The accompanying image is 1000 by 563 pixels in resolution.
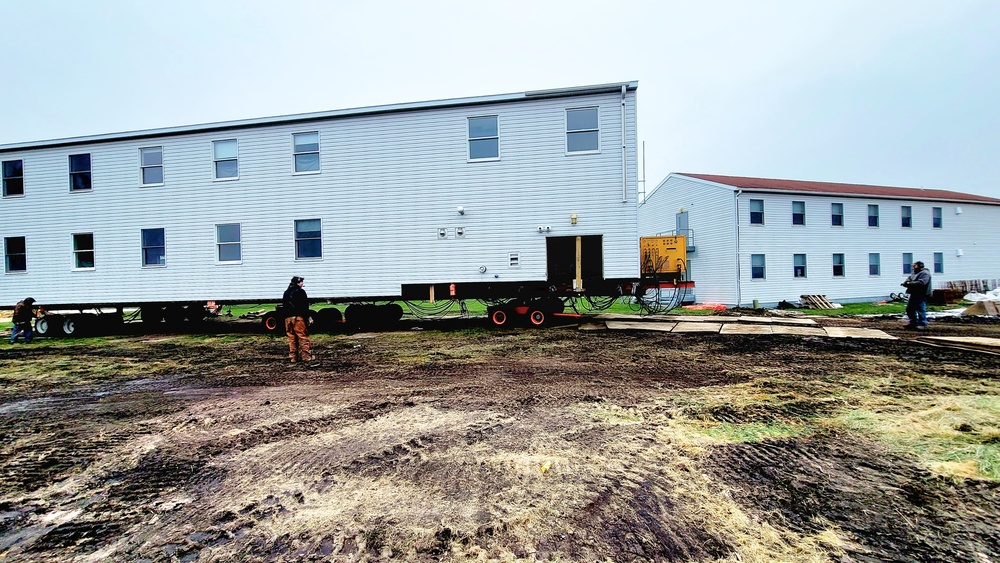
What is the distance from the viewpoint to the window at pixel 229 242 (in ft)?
43.5

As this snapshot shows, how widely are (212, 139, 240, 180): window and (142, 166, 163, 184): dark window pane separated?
1.88m

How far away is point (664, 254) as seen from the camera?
13.5 metres

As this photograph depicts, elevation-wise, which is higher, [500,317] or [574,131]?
[574,131]

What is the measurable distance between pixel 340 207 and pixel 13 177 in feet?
36.8

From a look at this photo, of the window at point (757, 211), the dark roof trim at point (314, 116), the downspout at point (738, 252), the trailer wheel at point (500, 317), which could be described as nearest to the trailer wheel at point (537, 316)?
the trailer wheel at point (500, 317)

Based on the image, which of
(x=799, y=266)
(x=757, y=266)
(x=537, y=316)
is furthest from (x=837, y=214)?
(x=537, y=316)

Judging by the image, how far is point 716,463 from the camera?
3660 millimetres

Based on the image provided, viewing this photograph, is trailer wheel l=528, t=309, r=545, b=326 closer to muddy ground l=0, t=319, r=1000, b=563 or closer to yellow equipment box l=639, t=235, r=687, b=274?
yellow equipment box l=639, t=235, r=687, b=274

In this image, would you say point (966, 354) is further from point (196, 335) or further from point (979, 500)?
point (196, 335)

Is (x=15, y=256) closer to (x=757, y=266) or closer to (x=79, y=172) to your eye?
(x=79, y=172)

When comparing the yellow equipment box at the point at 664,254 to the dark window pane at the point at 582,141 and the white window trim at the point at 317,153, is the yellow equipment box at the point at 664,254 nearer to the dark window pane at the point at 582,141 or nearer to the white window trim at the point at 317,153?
the dark window pane at the point at 582,141

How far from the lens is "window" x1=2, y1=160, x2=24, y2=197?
46.3ft

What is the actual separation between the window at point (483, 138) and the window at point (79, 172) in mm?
12412

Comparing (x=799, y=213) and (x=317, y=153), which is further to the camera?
(x=799, y=213)
